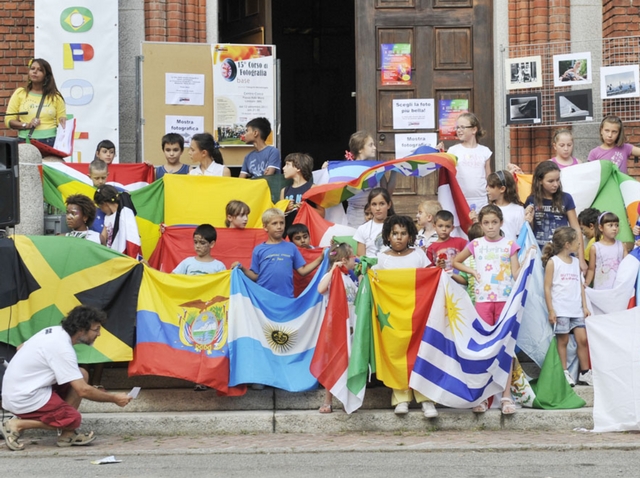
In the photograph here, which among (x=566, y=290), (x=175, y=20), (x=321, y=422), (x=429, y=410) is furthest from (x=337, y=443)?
(x=175, y=20)

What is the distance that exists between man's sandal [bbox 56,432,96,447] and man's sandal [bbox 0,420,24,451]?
313 millimetres

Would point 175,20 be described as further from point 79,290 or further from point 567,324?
point 567,324

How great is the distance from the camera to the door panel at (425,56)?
15.7 m

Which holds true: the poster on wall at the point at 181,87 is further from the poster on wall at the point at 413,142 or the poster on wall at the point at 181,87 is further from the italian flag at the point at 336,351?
the italian flag at the point at 336,351

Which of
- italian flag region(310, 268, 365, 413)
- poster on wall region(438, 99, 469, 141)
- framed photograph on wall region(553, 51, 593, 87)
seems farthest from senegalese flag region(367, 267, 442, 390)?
framed photograph on wall region(553, 51, 593, 87)

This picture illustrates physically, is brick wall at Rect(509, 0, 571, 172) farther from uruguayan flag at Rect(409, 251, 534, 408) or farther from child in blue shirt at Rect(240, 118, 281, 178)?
uruguayan flag at Rect(409, 251, 534, 408)

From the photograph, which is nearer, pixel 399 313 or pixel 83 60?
pixel 399 313

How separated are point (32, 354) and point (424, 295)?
131 inches

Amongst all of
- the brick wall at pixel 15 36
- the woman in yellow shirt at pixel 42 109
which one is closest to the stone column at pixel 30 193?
the woman in yellow shirt at pixel 42 109

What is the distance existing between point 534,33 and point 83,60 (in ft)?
19.0

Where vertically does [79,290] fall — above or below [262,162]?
below

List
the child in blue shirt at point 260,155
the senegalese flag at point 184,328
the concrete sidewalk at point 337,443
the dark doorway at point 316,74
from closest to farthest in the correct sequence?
the concrete sidewalk at point 337,443, the senegalese flag at point 184,328, the child in blue shirt at point 260,155, the dark doorway at point 316,74

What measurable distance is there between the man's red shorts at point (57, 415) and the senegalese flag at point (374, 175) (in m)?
3.72

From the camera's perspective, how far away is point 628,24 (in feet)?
50.4
